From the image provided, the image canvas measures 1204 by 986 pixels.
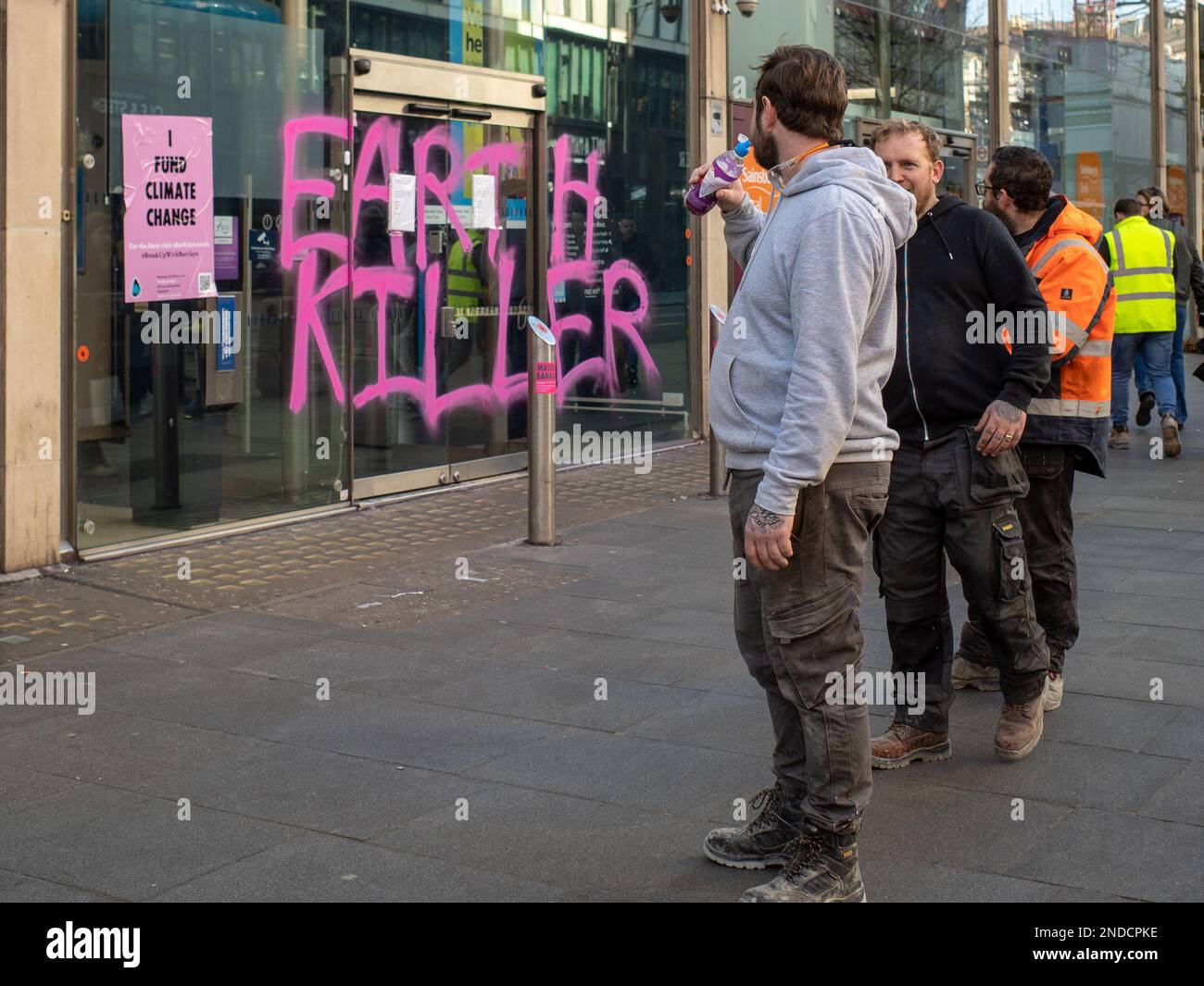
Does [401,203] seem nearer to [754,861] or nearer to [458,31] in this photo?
A: [458,31]

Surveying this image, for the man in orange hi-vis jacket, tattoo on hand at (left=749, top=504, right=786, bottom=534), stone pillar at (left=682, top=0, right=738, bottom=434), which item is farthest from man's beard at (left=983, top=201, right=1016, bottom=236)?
stone pillar at (left=682, top=0, right=738, bottom=434)

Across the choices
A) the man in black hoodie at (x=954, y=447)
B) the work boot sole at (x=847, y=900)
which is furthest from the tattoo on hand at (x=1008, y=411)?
the work boot sole at (x=847, y=900)

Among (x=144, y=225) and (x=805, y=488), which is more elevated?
(x=144, y=225)

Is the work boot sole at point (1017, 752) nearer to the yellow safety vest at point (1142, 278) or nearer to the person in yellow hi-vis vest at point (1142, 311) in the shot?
the person in yellow hi-vis vest at point (1142, 311)

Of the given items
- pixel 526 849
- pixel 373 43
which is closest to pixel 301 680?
pixel 526 849

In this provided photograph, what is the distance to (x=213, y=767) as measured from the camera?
16.9ft

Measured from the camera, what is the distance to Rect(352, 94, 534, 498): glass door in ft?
33.9

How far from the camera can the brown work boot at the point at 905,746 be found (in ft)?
16.6

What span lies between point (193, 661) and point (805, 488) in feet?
11.1

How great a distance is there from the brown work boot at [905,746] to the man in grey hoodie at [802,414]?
1070 mm

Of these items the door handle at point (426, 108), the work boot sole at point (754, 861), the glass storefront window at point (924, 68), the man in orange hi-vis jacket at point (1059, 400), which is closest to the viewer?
the work boot sole at point (754, 861)

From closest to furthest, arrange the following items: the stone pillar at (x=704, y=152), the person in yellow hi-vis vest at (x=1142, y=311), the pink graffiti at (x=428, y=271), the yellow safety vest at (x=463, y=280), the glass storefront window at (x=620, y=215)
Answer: the pink graffiti at (x=428, y=271), the yellow safety vest at (x=463, y=280), the glass storefront window at (x=620, y=215), the person in yellow hi-vis vest at (x=1142, y=311), the stone pillar at (x=704, y=152)
